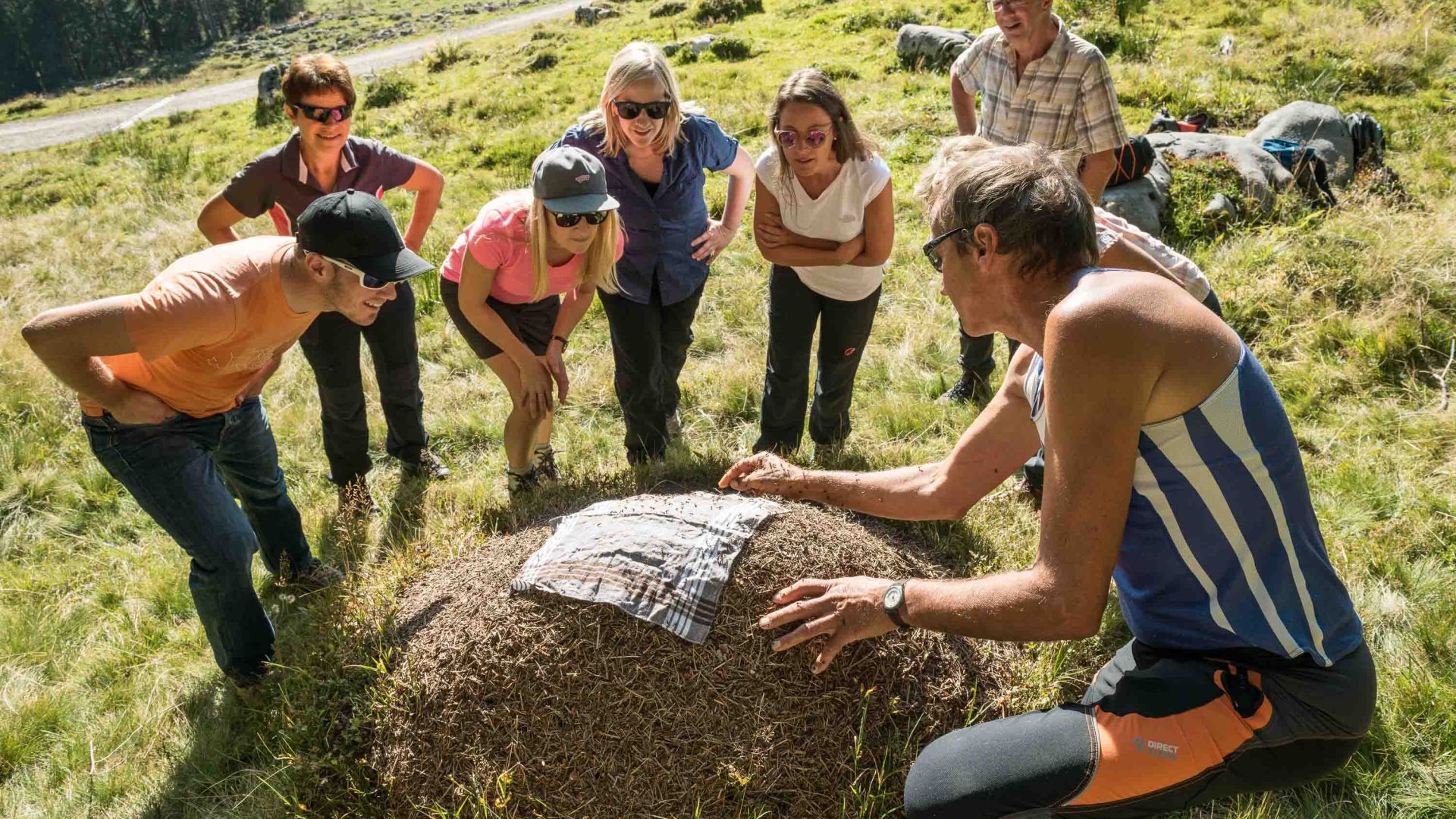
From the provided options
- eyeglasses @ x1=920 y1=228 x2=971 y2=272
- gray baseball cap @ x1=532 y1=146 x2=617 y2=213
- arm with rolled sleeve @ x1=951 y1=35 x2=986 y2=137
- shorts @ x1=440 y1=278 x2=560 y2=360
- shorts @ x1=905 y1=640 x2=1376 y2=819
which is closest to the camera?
shorts @ x1=905 y1=640 x2=1376 y2=819

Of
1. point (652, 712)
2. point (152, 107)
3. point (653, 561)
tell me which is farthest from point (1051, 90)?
point (152, 107)

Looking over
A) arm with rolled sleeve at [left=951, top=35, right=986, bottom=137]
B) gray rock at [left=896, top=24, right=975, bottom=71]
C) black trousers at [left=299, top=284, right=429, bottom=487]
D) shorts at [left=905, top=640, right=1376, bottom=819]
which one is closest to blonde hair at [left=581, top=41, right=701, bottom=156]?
black trousers at [left=299, top=284, right=429, bottom=487]

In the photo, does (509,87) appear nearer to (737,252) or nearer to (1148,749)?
(737,252)

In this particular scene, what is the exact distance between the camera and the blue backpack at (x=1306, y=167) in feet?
23.8

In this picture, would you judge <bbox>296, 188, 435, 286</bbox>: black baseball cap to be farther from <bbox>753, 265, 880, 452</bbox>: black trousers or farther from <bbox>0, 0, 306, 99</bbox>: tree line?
<bbox>0, 0, 306, 99</bbox>: tree line

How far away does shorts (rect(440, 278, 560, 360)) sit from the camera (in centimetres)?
402

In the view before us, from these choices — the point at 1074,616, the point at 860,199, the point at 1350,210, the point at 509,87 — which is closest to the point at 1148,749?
the point at 1074,616

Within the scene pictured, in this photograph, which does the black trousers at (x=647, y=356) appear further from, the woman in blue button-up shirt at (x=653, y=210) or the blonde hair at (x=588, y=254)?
the blonde hair at (x=588, y=254)

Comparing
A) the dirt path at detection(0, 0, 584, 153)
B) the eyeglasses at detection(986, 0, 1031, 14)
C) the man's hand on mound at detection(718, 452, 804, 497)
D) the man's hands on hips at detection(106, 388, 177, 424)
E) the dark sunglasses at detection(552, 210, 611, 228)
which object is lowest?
the dirt path at detection(0, 0, 584, 153)

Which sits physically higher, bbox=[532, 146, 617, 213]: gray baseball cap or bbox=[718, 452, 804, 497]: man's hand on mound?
bbox=[532, 146, 617, 213]: gray baseball cap

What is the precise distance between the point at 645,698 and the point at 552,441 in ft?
8.68

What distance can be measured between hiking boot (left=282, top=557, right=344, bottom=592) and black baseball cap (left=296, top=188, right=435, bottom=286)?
1.67 meters

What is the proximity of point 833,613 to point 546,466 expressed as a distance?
2448 millimetres

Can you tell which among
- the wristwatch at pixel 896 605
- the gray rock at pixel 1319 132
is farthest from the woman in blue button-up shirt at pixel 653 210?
the gray rock at pixel 1319 132
